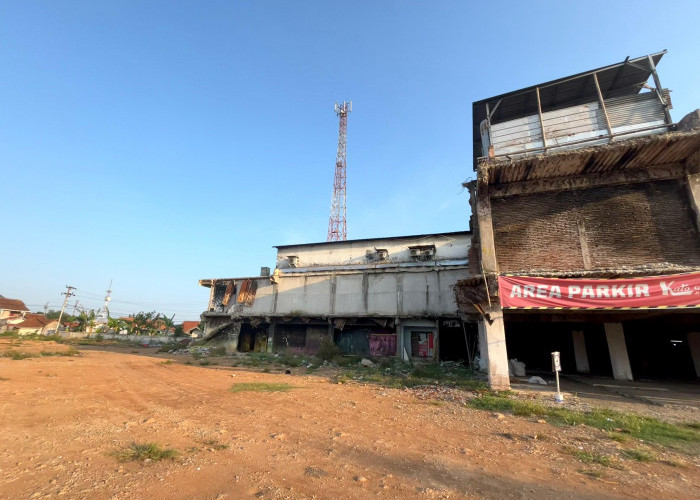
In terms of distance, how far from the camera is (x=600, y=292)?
9.36 m

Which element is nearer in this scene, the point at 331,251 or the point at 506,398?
the point at 506,398

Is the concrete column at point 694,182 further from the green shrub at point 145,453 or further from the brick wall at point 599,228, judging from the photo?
the green shrub at point 145,453

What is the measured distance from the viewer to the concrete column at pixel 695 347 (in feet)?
44.9

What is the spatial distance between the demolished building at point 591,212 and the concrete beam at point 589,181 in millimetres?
34

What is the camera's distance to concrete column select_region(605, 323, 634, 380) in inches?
474

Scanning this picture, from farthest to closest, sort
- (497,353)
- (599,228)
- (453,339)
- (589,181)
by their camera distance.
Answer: (453,339), (589,181), (599,228), (497,353)

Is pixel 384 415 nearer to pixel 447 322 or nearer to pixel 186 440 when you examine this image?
Answer: pixel 186 440

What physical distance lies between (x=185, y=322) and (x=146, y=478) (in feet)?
232

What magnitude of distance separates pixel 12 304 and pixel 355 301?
68.4m

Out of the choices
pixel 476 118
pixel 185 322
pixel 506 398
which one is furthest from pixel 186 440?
pixel 185 322

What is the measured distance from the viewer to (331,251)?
27.5 m

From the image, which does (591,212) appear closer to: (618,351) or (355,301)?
(618,351)

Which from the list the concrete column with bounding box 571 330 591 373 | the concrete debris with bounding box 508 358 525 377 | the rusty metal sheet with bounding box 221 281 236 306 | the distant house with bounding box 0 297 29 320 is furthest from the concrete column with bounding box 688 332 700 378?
the distant house with bounding box 0 297 29 320

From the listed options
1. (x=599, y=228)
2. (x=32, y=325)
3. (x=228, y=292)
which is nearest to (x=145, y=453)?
(x=599, y=228)
